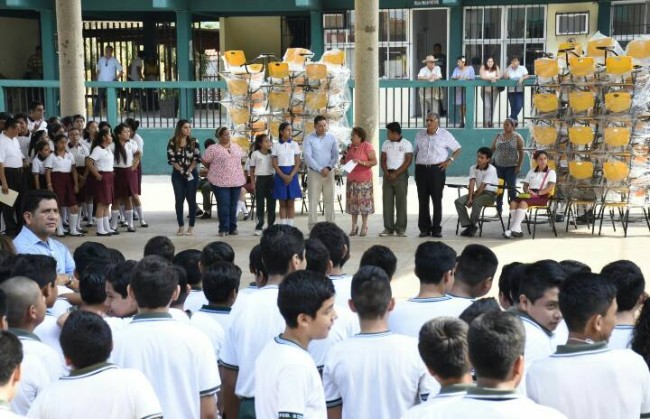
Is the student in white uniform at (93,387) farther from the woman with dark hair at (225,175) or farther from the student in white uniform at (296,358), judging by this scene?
the woman with dark hair at (225,175)

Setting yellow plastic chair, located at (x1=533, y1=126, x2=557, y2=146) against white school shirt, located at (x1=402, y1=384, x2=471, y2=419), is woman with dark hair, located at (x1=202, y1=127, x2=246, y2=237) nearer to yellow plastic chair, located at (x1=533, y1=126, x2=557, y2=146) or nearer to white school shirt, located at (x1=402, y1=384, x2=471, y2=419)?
yellow plastic chair, located at (x1=533, y1=126, x2=557, y2=146)

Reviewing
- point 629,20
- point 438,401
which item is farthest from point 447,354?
point 629,20

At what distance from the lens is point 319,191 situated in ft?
43.4

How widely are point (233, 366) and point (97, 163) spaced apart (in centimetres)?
861

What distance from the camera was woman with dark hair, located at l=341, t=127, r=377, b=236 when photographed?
508 inches

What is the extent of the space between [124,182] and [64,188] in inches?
32.0

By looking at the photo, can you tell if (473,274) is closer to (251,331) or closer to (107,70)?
(251,331)

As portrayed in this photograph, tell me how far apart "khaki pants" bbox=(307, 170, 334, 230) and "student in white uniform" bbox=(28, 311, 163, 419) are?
9.32 metres

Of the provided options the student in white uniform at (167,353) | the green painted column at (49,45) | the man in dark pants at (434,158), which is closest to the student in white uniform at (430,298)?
the student in white uniform at (167,353)

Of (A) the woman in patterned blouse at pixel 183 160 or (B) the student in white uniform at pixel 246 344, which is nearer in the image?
(B) the student in white uniform at pixel 246 344

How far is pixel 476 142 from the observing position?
65.3 feet

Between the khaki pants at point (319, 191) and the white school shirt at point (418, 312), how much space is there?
8.20 m

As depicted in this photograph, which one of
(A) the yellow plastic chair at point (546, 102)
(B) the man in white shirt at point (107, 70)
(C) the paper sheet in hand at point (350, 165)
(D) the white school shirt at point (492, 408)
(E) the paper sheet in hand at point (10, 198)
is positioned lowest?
(E) the paper sheet in hand at point (10, 198)

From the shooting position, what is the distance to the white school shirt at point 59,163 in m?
12.8
